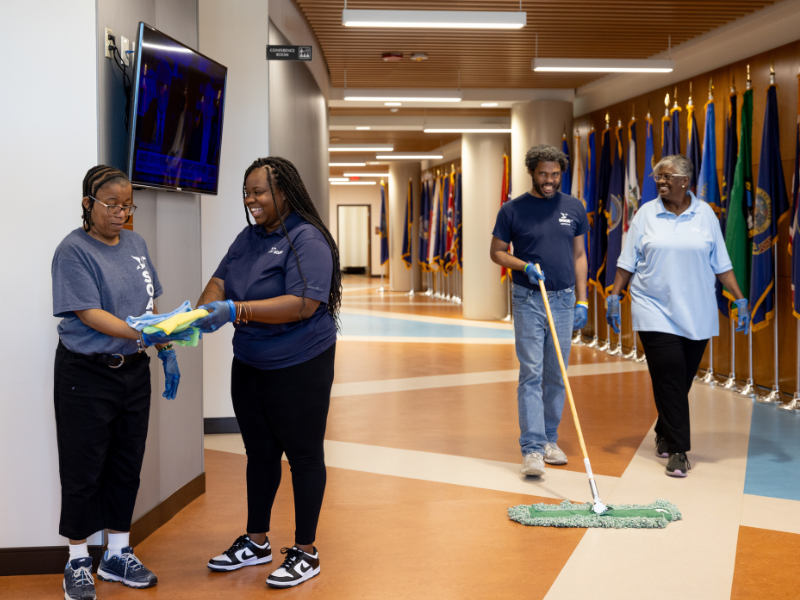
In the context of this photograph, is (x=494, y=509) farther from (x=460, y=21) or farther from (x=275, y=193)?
(x=460, y=21)

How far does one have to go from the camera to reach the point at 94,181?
9.06 feet

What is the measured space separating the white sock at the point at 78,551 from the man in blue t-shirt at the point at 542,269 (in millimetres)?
2227

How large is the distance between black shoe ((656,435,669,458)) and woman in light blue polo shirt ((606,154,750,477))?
240 mm

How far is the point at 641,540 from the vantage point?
3291 millimetres

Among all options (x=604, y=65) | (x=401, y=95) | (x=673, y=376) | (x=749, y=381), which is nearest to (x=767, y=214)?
(x=749, y=381)

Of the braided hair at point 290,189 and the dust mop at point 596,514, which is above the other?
the braided hair at point 290,189

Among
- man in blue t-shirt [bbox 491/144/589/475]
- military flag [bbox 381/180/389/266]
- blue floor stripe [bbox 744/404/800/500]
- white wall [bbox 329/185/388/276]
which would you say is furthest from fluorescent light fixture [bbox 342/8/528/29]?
white wall [bbox 329/185/388/276]

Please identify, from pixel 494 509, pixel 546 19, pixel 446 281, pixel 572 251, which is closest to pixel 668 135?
pixel 546 19

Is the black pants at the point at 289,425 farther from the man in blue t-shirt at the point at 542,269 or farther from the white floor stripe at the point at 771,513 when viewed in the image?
the white floor stripe at the point at 771,513

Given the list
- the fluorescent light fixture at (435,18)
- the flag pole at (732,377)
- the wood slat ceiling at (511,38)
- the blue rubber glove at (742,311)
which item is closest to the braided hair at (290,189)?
the blue rubber glove at (742,311)

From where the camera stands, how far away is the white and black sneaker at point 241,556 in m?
3.03

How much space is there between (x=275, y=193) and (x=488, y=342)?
304 inches

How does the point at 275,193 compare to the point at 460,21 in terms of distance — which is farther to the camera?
the point at 460,21

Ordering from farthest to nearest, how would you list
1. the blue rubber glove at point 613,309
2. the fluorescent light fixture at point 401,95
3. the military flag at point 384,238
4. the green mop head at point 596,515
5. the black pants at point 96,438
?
1. the military flag at point 384,238
2. the fluorescent light fixture at point 401,95
3. the blue rubber glove at point 613,309
4. the green mop head at point 596,515
5. the black pants at point 96,438
